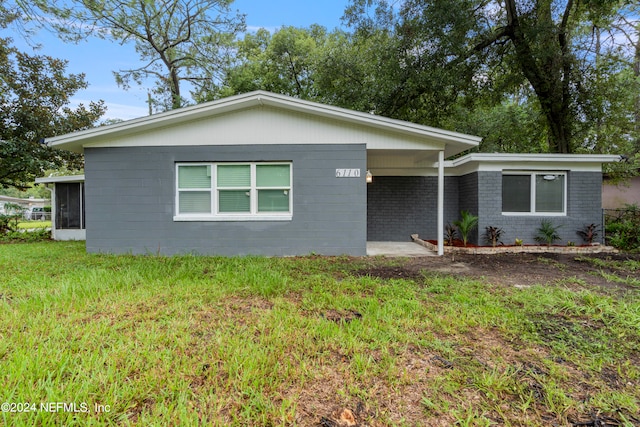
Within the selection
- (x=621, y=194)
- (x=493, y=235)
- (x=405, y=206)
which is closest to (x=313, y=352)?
(x=493, y=235)

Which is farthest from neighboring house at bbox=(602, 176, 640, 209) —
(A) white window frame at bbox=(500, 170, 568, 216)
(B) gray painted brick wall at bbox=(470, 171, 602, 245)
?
(A) white window frame at bbox=(500, 170, 568, 216)

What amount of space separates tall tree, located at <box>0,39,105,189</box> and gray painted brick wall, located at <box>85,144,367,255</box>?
689 cm

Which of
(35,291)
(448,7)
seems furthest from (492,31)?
(35,291)

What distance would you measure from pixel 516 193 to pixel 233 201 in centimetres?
762

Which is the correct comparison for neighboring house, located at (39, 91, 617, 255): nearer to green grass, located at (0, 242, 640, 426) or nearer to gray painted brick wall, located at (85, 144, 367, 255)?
gray painted brick wall, located at (85, 144, 367, 255)

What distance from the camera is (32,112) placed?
11.5 meters

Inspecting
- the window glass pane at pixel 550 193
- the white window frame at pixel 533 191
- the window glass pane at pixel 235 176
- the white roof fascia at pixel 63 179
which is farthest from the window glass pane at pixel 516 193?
the white roof fascia at pixel 63 179

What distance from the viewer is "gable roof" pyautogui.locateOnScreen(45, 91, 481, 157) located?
636 cm

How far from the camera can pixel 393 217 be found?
948cm

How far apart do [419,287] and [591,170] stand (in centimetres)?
710

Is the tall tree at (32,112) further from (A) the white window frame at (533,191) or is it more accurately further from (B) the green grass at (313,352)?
(A) the white window frame at (533,191)

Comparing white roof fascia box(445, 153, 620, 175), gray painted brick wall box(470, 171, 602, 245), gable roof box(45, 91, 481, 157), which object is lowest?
gray painted brick wall box(470, 171, 602, 245)

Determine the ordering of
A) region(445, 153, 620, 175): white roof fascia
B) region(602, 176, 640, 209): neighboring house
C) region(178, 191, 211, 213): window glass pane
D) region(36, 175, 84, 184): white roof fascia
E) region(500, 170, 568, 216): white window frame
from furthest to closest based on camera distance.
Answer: region(602, 176, 640, 209): neighboring house < region(36, 175, 84, 184): white roof fascia < region(500, 170, 568, 216): white window frame < region(445, 153, 620, 175): white roof fascia < region(178, 191, 211, 213): window glass pane

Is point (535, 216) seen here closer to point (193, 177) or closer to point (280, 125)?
point (280, 125)
